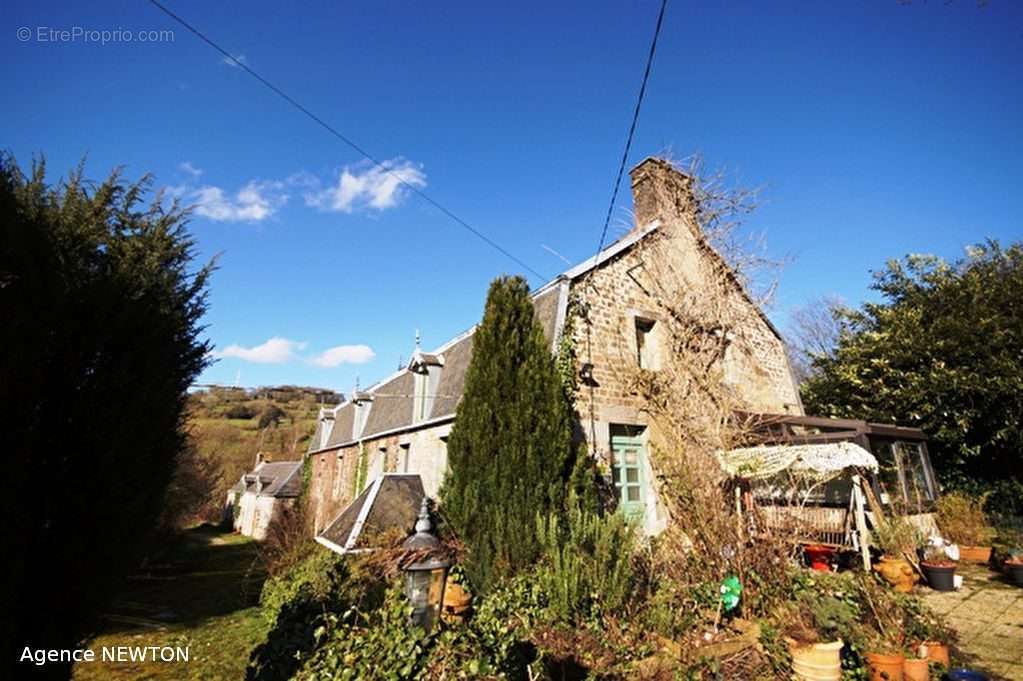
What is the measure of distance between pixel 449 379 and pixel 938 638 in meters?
9.41

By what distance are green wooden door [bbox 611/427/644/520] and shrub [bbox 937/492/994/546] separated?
8370mm

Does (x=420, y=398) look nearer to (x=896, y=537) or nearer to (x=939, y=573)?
(x=896, y=537)

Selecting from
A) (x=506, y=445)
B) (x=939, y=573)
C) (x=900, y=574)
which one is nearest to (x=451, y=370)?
(x=506, y=445)

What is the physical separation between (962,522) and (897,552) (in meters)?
4.99

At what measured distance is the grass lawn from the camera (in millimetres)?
6270

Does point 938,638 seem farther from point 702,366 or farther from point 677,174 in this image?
point 677,174

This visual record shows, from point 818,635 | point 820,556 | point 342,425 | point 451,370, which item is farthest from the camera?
point 342,425

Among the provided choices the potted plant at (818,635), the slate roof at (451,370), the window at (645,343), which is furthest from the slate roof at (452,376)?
the potted plant at (818,635)

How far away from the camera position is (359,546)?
7.06m

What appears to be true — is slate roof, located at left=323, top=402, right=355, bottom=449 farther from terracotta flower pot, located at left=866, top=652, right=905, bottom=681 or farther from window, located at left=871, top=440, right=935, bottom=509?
window, located at left=871, top=440, right=935, bottom=509

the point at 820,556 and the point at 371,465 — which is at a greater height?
the point at 371,465

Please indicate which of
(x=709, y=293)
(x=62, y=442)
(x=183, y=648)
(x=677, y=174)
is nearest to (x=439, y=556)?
(x=62, y=442)

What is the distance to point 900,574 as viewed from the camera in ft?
26.6

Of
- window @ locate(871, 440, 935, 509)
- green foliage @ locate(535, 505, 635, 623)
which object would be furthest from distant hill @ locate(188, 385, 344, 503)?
window @ locate(871, 440, 935, 509)
